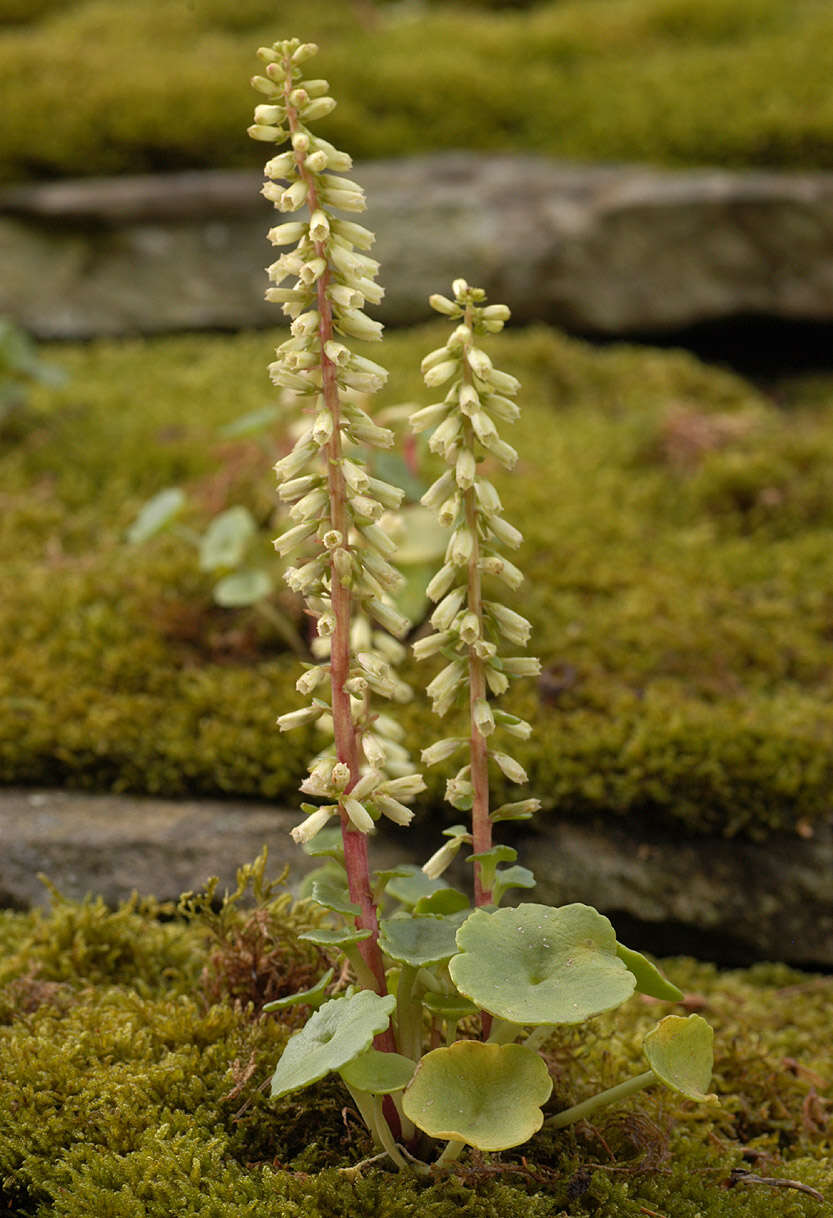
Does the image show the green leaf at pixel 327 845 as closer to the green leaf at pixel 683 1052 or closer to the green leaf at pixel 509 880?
the green leaf at pixel 509 880

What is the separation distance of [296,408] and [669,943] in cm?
217

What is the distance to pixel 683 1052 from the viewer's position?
165cm

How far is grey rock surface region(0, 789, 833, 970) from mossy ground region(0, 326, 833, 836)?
87 mm

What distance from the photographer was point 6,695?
127 inches

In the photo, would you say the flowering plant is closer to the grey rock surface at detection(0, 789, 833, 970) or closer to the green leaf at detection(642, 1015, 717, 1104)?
the green leaf at detection(642, 1015, 717, 1104)

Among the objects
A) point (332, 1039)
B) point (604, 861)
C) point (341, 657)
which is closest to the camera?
point (332, 1039)

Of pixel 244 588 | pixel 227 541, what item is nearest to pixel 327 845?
pixel 244 588

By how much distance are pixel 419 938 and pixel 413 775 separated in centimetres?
25

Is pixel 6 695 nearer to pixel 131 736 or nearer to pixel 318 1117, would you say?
pixel 131 736

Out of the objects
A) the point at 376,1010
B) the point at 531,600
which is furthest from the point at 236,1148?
the point at 531,600

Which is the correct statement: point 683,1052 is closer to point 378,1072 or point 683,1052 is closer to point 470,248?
point 378,1072

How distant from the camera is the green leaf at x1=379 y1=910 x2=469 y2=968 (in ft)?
5.37

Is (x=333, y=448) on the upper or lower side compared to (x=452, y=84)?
lower

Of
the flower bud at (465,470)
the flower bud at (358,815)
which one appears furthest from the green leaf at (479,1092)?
the flower bud at (465,470)
